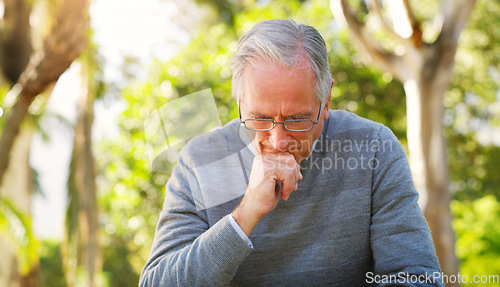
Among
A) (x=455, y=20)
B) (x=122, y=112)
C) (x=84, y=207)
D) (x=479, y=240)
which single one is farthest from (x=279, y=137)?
(x=84, y=207)

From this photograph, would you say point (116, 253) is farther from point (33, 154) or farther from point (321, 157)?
point (321, 157)

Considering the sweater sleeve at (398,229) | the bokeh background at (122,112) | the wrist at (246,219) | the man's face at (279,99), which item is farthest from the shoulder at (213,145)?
the bokeh background at (122,112)

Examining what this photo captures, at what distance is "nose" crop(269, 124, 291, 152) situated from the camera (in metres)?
1.65

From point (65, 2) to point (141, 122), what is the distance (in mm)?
1850

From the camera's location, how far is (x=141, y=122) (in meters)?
6.21

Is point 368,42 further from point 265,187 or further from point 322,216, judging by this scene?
point 265,187

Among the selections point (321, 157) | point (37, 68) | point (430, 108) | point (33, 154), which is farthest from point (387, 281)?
point (33, 154)

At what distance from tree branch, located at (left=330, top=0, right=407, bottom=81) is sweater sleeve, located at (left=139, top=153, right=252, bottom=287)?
3.43 meters

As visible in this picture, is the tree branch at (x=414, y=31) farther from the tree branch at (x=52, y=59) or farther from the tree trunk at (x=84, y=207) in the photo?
the tree trunk at (x=84, y=207)

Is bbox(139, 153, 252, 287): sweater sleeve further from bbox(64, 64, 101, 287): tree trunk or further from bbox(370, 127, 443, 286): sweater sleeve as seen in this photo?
bbox(64, 64, 101, 287): tree trunk

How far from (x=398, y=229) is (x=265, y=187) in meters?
0.47

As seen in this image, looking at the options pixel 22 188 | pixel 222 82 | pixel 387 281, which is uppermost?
pixel 387 281

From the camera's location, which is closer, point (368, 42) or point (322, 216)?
point (322, 216)

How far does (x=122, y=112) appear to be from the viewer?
20.3 ft
